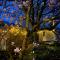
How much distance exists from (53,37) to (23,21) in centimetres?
188

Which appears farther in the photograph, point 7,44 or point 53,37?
point 53,37

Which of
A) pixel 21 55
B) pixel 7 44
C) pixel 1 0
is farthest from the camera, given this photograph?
pixel 1 0

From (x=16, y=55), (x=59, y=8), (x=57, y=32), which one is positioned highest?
(x=59, y=8)

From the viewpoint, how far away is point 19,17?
1344cm

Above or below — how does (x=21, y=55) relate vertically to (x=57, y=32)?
below

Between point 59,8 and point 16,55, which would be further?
point 59,8

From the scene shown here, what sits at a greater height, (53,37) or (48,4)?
(48,4)

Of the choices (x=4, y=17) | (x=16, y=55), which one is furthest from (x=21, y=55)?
(x=4, y=17)

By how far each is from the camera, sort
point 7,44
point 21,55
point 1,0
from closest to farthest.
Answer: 1. point 21,55
2. point 7,44
3. point 1,0

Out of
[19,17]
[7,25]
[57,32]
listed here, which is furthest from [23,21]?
[57,32]

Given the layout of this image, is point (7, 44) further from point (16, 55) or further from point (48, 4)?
point (48, 4)

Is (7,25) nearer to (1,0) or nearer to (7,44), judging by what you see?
(1,0)

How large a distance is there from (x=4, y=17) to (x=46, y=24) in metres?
2.20

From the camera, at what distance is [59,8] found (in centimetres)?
1314
